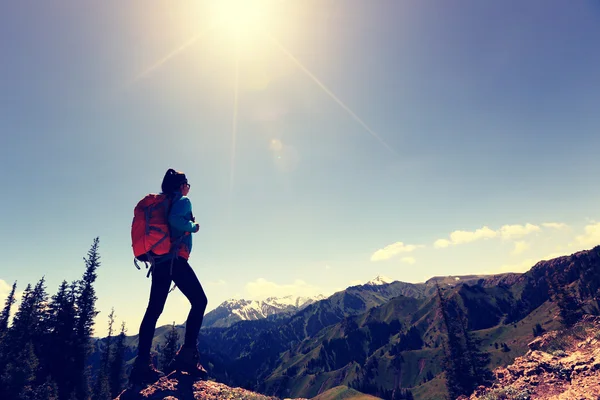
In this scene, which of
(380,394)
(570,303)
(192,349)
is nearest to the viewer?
(192,349)

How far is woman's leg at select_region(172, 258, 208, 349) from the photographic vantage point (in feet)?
21.9

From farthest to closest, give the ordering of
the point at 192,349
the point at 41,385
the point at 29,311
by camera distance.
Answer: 1. the point at 29,311
2. the point at 41,385
3. the point at 192,349

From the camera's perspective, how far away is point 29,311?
163 ft

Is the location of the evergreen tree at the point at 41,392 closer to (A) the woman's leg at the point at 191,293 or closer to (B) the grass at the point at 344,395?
(A) the woman's leg at the point at 191,293

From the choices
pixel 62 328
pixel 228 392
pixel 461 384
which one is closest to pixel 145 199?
pixel 228 392

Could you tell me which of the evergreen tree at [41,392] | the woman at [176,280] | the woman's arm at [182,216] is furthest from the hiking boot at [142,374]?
the evergreen tree at [41,392]

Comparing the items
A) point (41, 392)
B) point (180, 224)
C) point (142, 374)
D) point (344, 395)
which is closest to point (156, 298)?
point (180, 224)

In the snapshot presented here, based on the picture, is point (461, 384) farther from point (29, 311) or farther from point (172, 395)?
point (29, 311)

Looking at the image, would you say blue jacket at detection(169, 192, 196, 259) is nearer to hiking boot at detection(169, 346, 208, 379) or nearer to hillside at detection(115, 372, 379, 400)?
hiking boot at detection(169, 346, 208, 379)

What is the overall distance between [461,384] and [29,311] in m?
78.7

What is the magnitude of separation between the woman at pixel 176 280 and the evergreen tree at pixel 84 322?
1849 inches

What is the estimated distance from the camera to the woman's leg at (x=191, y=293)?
669cm

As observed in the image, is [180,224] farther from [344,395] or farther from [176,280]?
[344,395]

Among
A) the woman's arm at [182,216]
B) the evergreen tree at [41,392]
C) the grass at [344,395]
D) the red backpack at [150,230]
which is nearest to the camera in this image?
the red backpack at [150,230]
